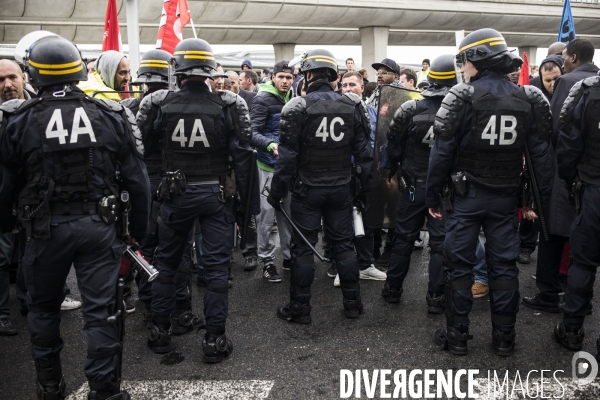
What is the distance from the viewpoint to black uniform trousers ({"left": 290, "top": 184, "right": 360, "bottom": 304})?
481 centimetres

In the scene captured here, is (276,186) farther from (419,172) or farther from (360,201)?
(419,172)

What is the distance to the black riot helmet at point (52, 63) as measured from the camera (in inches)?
128

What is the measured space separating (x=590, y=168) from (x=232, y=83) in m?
5.44

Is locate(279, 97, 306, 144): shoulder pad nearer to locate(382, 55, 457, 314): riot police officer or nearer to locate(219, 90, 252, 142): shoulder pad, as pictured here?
locate(219, 90, 252, 142): shoulder pad

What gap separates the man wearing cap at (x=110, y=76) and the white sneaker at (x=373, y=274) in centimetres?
311

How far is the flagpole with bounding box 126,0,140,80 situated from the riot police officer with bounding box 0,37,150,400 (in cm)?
450

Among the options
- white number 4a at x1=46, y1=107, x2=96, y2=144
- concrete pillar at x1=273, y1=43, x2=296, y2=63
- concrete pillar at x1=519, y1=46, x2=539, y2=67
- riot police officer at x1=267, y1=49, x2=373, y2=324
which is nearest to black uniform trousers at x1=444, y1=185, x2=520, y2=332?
riot police officer at x1=267, y1=49, x2=373, y2=324

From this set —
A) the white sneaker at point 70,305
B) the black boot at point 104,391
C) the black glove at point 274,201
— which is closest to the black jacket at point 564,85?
the black glove at point 274,201

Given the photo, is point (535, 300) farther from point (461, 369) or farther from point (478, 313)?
point (461, 369)

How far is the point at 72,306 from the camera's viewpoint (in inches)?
207

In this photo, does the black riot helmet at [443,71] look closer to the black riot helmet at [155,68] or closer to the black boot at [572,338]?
the black boot at [572,338]

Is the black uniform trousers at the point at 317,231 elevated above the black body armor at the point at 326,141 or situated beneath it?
situated beneath

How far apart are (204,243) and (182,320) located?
0.85 m

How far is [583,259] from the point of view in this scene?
4117 mm
